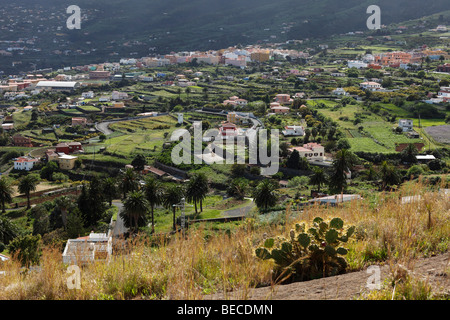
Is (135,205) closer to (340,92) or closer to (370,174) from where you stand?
(370,174)

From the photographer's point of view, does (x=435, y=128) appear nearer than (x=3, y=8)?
Yes

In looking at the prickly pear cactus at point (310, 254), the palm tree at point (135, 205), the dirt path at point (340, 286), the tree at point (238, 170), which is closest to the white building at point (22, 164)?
the tree at point (238, 170)

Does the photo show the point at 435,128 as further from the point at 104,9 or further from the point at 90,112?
the point at 104,9

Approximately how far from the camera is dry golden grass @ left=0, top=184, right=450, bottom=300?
326 cm

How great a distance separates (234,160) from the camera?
964 inches

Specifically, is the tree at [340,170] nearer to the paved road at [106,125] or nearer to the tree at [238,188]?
the tree at [238,188]

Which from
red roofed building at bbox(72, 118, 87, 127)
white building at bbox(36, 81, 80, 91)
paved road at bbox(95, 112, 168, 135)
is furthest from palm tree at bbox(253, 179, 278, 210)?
white building at bbox(36, 81, 80, 91)

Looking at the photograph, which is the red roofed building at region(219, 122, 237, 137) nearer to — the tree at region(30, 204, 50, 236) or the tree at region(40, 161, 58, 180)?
the tree at region(40, 161, 58, 180)

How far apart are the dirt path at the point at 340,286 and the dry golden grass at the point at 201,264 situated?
Result: 0.11 metres

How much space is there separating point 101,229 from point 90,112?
88.8 ft

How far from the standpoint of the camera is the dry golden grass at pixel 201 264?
3.26 m

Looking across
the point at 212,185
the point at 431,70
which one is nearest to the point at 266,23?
the point at 431,70

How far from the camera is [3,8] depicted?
328 feet
